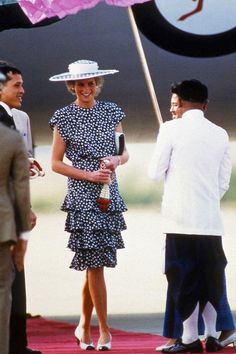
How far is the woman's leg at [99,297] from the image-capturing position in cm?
626

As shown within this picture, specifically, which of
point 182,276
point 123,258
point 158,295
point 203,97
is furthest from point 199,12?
point 123,258

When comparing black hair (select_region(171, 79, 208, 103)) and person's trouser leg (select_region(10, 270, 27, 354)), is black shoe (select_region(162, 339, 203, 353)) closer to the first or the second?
person's trouser leg (select_region(10, 270, 27, 354))

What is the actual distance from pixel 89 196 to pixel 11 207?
1358 millimetres

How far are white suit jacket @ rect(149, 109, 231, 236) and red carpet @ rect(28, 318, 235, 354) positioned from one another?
521 mm

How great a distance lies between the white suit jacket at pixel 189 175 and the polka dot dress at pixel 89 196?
27cm

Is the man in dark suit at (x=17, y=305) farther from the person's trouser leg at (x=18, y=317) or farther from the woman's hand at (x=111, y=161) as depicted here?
the woman's hand at (x=111, y=161)

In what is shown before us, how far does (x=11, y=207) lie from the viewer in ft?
16.2

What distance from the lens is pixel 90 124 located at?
6348 mm

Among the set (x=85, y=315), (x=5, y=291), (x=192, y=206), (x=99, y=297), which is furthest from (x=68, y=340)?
(x=5, y=291)

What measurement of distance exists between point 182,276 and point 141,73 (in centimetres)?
178

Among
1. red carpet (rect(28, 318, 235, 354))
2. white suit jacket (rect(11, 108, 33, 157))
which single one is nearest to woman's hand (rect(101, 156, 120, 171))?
white suit jacket (rect(11, 108, 33, 157))

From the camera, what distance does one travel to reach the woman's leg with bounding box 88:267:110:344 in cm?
626

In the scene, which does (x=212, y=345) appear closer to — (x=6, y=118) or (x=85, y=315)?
(x=85, y=315)

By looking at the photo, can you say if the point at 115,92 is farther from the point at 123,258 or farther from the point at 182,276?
Result: the point at 123,258
